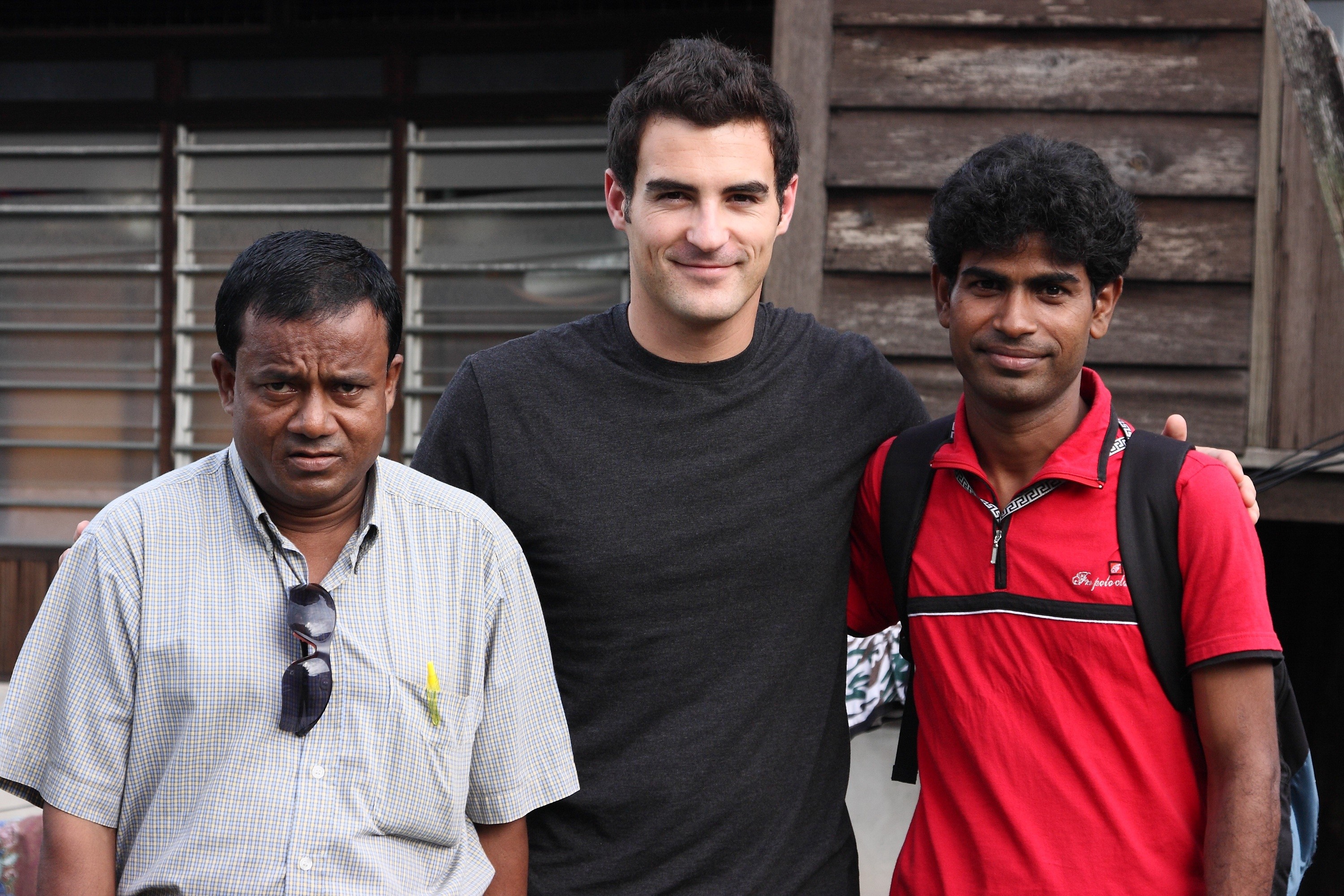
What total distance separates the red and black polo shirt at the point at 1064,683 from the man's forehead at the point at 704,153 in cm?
60

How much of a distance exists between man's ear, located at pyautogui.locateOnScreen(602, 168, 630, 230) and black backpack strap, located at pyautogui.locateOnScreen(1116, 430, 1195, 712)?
95cm

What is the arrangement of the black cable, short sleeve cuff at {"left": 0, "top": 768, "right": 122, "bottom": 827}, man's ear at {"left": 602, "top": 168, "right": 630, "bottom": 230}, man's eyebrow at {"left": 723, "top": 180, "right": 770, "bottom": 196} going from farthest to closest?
the black cable → man's ear at {"left": 602, "top": 168, "right": 630, "bottom": 230} → man's eyebrow at {"left": 723, "top": 180, "right": 770, "bottom": 196} → short sleeve cuff at {"left": 0, "top": 768, "right": 122, "bottom": 827}

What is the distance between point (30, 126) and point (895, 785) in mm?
4512

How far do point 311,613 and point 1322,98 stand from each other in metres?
2.00

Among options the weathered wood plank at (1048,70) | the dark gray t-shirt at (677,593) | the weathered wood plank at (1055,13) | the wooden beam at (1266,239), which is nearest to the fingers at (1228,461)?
the dark gray t-shirt at (677,593)

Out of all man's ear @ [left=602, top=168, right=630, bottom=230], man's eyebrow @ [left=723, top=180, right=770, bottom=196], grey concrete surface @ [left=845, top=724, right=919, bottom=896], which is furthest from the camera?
grey concrete surface @ [left=845, top=724, right=919, bottom=896]

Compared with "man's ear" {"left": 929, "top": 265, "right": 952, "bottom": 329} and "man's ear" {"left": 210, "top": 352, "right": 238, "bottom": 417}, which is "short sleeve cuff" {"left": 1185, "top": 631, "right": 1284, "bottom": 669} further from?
"man's ear" {"left": 210, "top": 352, "right": 238, "bottom": 417}

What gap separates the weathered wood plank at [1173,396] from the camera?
3086mm

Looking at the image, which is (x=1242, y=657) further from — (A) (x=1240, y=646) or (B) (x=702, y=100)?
(B) (x=702, y=100)

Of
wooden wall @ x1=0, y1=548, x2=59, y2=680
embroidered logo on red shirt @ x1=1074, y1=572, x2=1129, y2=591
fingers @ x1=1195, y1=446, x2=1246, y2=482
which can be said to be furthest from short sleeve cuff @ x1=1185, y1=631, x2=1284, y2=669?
wooden wall @ x1=0, y1=548, x2=59, y2=680

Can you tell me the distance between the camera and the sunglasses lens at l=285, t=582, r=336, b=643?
1.51 m

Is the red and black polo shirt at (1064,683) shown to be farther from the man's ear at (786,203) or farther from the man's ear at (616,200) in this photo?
the man's ear at (616,200)

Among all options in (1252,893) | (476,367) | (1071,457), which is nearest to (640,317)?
(476,367)

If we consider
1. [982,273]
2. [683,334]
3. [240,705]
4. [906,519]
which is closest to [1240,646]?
[906,519]
